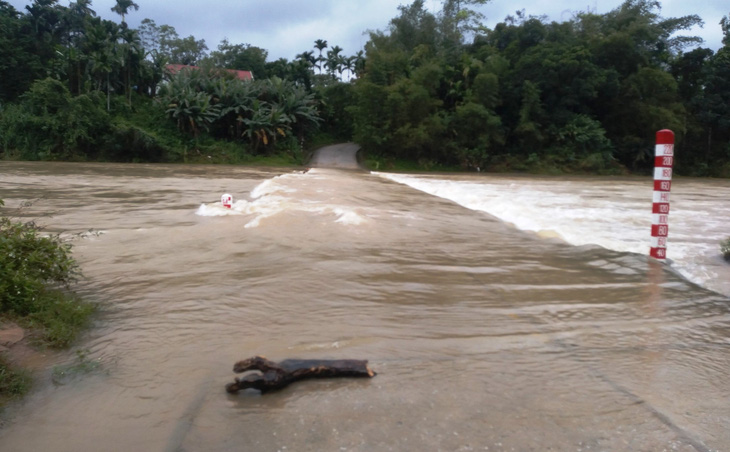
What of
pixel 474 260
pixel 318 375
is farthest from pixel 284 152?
pixel 318 375

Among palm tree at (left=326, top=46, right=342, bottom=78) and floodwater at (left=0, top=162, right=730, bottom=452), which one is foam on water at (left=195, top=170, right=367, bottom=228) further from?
palm tree at (left=326, top=46, right=342, bottom=78)

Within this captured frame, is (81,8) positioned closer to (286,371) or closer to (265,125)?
(265,125)

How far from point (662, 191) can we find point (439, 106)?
33.1 m

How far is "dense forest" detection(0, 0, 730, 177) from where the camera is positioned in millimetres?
35125

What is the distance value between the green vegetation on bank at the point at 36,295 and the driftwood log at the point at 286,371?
1.17m

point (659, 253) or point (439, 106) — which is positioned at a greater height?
point (439, 106)

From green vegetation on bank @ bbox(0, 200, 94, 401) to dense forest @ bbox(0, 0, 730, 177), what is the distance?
3195 cm

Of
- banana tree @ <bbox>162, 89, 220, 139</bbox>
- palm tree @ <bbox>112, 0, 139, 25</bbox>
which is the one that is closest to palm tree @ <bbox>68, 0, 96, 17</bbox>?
palm tree @ <bbox>112, 0, 139, 25</bbox>

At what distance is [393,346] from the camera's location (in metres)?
3.50

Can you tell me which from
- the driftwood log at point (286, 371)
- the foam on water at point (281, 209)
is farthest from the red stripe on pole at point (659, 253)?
the driftwood log at point (286, 371)

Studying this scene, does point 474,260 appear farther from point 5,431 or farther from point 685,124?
point 685,124

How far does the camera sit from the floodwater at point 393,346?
2479 mm

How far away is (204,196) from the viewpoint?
13008 mm

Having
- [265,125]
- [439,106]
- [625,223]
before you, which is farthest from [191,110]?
[625,223]
